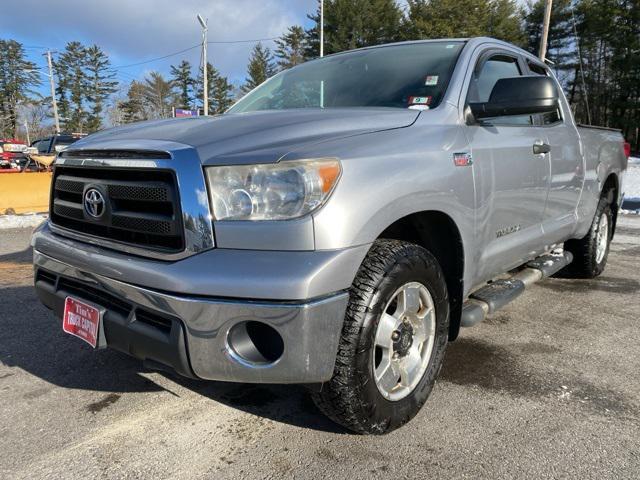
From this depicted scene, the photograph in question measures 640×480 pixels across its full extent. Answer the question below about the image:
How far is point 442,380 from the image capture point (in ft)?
9.61

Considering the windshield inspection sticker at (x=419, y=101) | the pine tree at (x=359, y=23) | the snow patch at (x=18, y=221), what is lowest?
the snow patch at (x=18, y=221)

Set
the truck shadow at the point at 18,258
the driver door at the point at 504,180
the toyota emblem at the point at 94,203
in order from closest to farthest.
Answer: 1. the toyota emblem at the point at 94,203
2. the driver door at the point at 504,180
3. the truck shadow at the point at 18,258

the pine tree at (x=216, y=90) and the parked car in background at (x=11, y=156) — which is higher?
the pine tree at (x=216, y=90)

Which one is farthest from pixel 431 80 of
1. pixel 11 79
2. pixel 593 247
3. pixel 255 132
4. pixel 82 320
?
pixel 11 79

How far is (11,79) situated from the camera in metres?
61.2

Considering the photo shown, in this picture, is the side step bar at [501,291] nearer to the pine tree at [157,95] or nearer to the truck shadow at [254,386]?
the truck shadow at [254,386]

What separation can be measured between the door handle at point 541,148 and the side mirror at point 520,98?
60 cm

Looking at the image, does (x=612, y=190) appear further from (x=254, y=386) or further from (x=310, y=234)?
(x=310, y=234)

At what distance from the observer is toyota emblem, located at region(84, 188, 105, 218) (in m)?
2.26

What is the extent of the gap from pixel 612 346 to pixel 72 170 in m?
3.48

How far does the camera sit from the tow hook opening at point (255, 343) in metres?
1.92

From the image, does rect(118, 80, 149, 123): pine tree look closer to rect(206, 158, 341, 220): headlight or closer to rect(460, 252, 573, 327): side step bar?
rect(460, 252, 573, 327): side step bar

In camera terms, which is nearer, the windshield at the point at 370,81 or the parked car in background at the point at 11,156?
the windshield at the point at 370,81

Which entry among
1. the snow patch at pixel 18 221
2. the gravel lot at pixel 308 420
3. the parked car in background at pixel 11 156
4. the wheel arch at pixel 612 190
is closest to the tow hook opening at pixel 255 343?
the gravel lot at pixel 308 420
